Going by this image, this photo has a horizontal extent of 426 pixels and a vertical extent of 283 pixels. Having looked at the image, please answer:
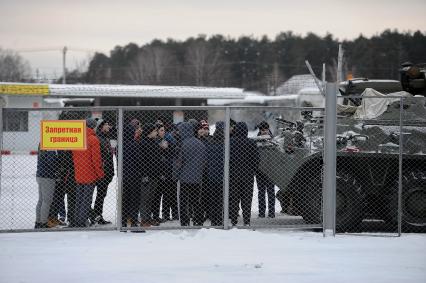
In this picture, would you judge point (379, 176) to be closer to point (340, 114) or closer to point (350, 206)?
point (350, 206)

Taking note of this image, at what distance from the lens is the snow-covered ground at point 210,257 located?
7.67 metres

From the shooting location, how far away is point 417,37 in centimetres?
6762

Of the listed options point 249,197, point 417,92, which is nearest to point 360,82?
point 417,92

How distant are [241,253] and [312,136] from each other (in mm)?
3213

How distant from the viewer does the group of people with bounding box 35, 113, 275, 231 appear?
34.2ft

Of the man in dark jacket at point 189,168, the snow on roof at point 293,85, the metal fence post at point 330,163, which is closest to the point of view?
the metal fence post at point 330,163

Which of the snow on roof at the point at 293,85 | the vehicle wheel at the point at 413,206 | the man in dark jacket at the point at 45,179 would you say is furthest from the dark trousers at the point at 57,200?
the snow on roof at the point at 293,85

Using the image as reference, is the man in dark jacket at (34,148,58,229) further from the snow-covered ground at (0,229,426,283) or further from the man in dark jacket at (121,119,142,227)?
the man in dark jacket at (121,119,142,227)

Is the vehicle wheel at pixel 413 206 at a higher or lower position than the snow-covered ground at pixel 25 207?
higher

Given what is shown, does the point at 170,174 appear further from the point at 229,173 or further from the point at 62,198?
the point at 62,198

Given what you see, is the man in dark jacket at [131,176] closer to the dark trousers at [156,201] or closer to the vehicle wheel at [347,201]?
the dark trousers at [156,201]

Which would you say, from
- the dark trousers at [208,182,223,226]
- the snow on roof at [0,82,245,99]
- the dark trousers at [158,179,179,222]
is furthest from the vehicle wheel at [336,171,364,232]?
the snow on roof at [0,82,245,99]

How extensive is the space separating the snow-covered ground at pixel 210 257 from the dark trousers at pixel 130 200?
40 cm

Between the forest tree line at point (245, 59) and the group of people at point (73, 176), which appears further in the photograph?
the forest tree line at point (245, 59)
